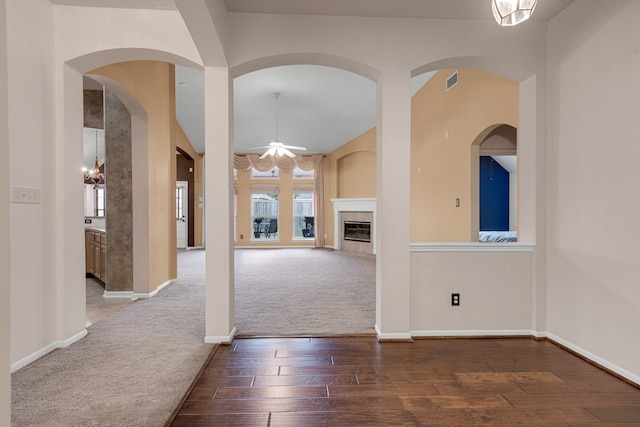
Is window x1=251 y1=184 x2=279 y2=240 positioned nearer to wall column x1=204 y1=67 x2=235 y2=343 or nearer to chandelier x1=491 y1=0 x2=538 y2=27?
wall column x1=204 y1=67 x2=235 y2=343

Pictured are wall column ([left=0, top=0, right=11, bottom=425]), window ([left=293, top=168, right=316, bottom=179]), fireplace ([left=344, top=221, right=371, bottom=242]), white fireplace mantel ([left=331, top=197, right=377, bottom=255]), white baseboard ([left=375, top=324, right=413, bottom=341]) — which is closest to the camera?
wall column ([left=0, top=0, right=11, bottom=425])

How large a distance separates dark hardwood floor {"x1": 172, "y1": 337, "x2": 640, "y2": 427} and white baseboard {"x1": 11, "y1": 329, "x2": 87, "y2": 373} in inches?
50.8

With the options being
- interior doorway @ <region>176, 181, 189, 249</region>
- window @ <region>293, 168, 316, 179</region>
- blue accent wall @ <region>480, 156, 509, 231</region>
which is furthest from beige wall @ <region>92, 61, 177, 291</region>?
blue accent wall @ <region>480, 156, 509, 231</region>

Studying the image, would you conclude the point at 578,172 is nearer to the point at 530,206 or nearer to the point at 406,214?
the point at 530,206

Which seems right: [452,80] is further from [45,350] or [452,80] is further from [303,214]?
[303,214]

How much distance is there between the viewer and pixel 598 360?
2465 mm

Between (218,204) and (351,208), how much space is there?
6.68 m

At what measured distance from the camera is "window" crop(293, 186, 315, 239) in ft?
35.7

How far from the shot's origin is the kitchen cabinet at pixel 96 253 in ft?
16.5

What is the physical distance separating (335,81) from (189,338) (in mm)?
5116

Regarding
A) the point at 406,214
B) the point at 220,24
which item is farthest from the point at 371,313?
the point at 220,24

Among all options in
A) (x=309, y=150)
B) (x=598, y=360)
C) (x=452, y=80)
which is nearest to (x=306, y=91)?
(x=452, y=80)

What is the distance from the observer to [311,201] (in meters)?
10.9

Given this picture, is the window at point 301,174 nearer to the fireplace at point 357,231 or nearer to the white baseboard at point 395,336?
the fireplace at point 357,231
